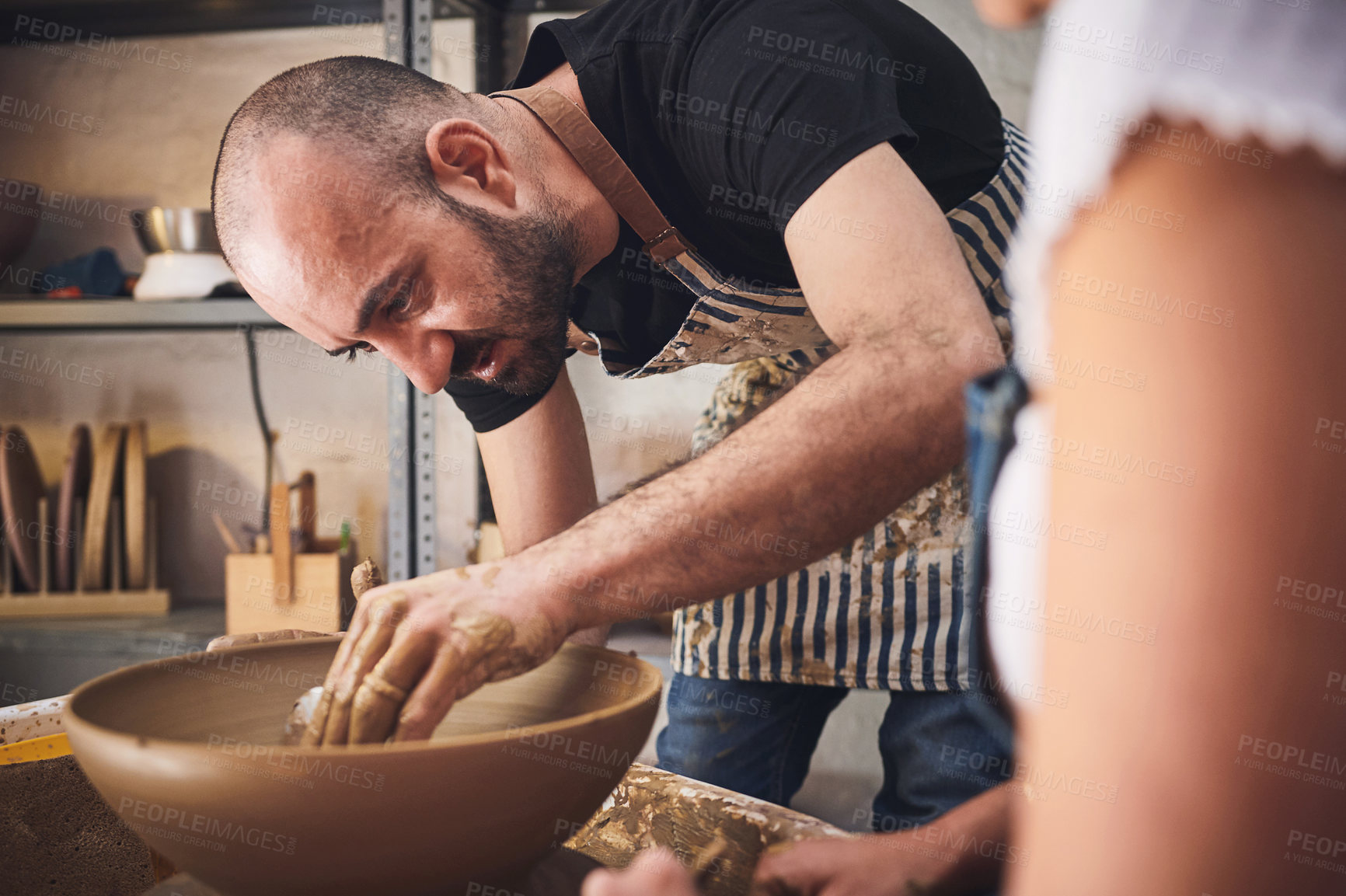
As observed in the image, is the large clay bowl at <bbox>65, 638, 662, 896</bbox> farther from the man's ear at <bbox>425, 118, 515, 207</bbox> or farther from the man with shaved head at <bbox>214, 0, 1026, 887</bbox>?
the man's ear at <bbox>425, 118, 515, 207</bbox>

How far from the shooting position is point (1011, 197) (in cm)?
90

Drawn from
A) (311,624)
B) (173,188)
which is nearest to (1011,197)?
(311,624)

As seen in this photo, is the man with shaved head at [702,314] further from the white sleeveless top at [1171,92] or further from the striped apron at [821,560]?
the white sleeveless top at [1171,92]

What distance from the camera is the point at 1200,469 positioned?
18 cm

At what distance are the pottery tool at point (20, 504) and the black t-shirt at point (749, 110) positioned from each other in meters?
1.48

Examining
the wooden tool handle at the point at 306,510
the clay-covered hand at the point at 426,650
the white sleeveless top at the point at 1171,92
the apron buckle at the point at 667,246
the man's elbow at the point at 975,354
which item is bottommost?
the wooden tool handle at the point at 306,510

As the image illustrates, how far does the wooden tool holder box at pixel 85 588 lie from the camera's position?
177 cm

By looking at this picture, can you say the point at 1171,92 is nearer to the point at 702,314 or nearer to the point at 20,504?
the point at 702,314

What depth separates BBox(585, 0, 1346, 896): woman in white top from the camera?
0.60 ft

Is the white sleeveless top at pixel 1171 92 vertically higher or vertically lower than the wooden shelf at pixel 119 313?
lower

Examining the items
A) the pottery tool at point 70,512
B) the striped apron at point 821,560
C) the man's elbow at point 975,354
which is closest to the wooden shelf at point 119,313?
the pottery tool at point 70,512

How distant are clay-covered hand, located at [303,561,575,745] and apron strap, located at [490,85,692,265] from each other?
460mm

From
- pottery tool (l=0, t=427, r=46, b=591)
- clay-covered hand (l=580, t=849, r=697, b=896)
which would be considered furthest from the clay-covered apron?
pottery tool (l=0, t=427, r=46, b=591)

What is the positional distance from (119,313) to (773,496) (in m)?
1.58
